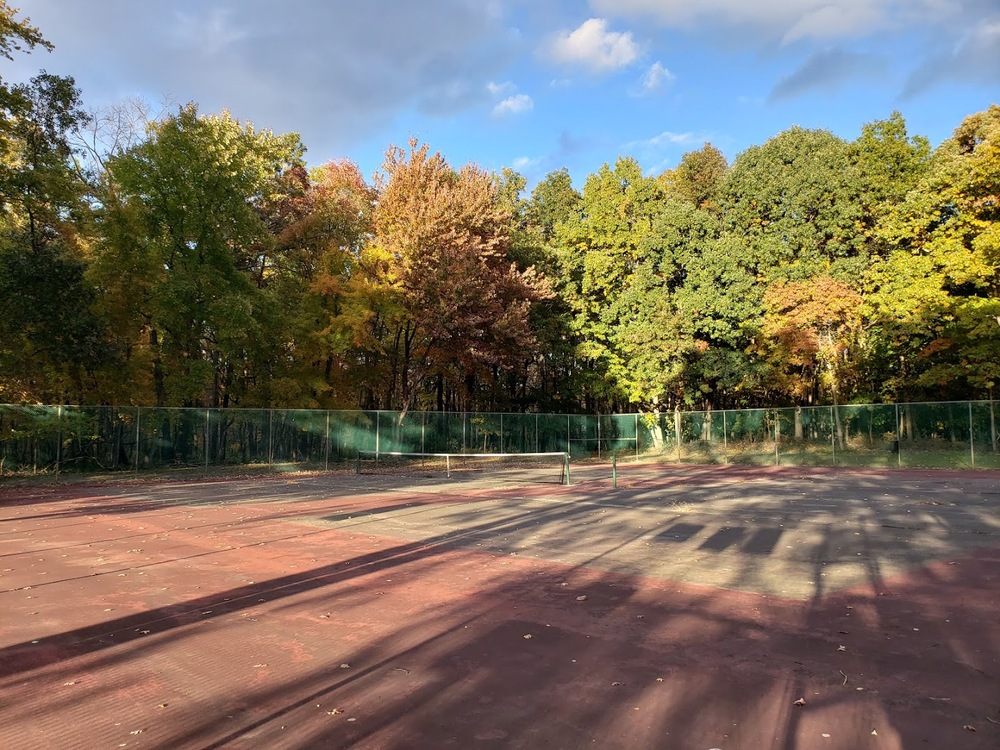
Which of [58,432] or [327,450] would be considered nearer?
[58,432]

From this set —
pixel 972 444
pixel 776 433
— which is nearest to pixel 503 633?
pixel 972 444

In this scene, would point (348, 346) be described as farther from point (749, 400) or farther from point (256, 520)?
point (749, 400)

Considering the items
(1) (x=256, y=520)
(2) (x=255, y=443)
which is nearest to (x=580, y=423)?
(2) (x=255, y=443)

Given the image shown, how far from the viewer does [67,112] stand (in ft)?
78.5

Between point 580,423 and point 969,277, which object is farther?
point 580,423

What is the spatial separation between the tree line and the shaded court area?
16.6 meters

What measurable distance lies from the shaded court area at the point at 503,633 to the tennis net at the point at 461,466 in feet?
42.3

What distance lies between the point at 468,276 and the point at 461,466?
926cm

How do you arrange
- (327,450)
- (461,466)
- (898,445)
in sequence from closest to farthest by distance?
(898,445) < (327,450) < (461,466)

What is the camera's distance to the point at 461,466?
102 feet

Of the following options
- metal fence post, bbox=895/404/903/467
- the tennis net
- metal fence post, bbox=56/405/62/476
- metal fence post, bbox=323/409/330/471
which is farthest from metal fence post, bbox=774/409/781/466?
metal fence post, bbox=56/405/62/476

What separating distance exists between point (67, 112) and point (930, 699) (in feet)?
98.8

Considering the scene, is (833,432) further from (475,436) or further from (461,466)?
(461,466)

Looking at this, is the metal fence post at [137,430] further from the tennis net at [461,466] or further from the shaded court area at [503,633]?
the shaded court area at [503,633]
